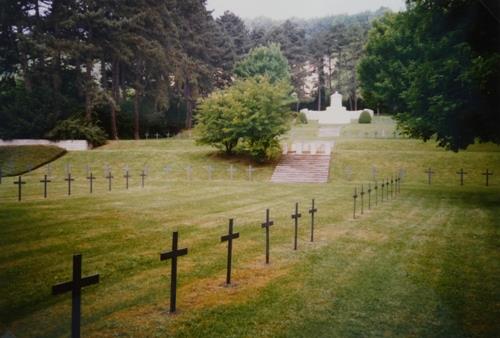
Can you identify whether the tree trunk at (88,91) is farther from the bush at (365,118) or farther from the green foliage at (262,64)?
the bush at (365,118)

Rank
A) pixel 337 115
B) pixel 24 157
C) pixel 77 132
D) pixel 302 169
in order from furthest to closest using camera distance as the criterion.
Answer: pixel 337 115
pixel 77 132
pixel 24 157
pixel 302 169

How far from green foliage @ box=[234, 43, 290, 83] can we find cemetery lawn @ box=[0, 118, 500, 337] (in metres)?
47.4

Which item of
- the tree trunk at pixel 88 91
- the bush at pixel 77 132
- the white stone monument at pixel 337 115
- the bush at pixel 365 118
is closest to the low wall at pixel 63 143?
the bush at pixel 77 132

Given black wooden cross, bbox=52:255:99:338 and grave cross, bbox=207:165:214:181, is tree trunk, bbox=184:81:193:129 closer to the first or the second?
grave cross, bbox=207:165:214:181

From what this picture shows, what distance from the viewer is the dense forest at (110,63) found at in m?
36.0

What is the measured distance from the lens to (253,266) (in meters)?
9.22

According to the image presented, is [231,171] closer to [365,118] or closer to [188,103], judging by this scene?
[188,103]

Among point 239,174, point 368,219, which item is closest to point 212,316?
point 368,219

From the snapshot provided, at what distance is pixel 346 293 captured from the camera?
7.61 m

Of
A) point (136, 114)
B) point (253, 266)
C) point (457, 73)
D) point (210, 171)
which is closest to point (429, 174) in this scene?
point (457, 73)

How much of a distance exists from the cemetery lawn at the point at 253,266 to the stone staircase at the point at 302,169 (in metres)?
9.21

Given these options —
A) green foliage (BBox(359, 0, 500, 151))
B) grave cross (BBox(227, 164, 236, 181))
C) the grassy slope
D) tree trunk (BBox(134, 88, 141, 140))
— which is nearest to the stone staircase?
grave cross (BBox(227, 164, 236, 181))

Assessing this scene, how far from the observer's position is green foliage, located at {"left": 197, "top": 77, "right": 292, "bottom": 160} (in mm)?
34000

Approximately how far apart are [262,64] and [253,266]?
197 ft
